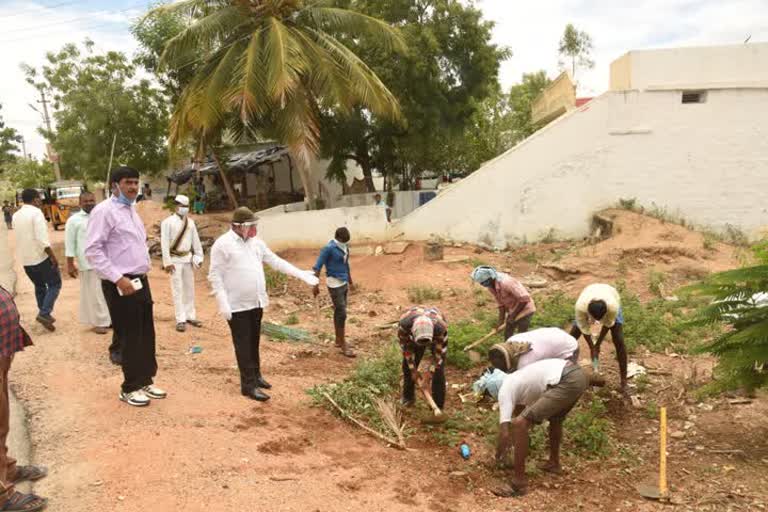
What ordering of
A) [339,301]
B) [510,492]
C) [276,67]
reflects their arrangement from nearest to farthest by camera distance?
1. [510,492]
2. [339,301]
3. [276,67]

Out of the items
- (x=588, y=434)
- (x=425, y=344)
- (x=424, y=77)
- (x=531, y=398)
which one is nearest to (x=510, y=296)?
(x=425, y=344)

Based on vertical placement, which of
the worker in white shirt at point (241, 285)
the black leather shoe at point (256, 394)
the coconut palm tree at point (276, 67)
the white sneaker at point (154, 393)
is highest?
the coconut palm tree at point (276, 67)

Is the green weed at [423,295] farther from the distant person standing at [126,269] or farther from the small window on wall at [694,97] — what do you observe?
the small window on wall at [694,97]

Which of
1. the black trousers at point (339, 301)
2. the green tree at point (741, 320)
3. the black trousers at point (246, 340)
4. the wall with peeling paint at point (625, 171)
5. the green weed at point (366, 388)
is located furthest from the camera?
the wall with peeling paint at point (625, 171)

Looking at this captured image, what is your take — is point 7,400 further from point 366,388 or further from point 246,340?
point 366,388

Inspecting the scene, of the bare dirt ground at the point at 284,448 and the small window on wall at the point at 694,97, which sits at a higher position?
the small window on wall at the point at 694,97

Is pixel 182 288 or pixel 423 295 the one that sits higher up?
pixel 182 288

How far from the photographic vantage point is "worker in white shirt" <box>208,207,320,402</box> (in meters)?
4.95

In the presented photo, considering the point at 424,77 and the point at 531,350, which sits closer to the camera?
the point at 531,350

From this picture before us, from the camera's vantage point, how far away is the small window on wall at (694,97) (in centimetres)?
1308

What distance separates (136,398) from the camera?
4512mm

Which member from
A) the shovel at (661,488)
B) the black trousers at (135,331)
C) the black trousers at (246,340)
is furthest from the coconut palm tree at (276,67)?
the shovel at (661,488)

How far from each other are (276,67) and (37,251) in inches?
258

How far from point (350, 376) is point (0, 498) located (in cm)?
359
